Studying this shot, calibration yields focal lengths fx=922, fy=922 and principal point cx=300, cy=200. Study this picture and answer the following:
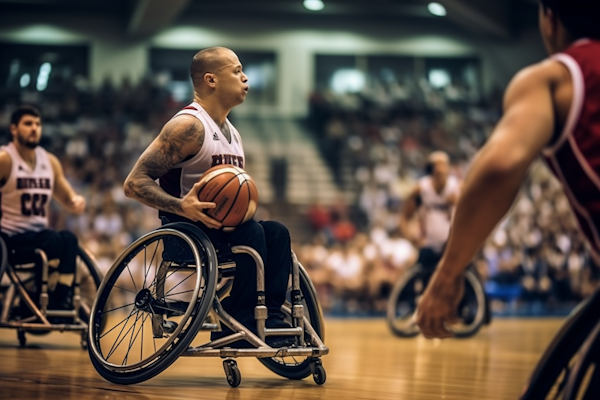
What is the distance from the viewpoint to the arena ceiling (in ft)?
58.1

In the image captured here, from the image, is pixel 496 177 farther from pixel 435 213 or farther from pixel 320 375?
pixel 435 213

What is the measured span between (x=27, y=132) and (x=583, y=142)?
4.15 metres

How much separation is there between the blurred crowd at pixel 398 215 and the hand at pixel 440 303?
20.1 ft

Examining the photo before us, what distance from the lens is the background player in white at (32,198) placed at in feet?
16.2

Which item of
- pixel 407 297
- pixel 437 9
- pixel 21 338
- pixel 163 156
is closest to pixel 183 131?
pixel 163 156

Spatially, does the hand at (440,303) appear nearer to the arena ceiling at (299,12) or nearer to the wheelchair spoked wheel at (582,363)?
the wheelchair spoked wheel at (582,363)

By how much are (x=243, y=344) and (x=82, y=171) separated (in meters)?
9.39

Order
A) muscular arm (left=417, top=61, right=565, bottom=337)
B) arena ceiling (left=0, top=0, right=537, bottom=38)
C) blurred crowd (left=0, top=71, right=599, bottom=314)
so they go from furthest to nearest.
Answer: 1. arena ceiling (left=0, top=0, right=537, bottom=38)
2. blurred crowd (left=0, top=71, right=599, bottom=314)
3. muscular arm (left=417, top=61, right=565, bottom=337)

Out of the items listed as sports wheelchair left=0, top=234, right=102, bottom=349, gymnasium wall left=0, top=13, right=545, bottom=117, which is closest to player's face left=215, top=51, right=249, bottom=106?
sports wheelchair left=0, top=234, right=102, bottom=349

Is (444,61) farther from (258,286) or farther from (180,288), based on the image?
(258,286)

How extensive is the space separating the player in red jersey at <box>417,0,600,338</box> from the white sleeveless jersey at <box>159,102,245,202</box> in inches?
76.7

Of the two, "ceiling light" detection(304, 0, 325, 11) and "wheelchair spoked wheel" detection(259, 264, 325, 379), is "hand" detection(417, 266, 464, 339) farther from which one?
"ceiling light" detection(304, 0, 325, 11)

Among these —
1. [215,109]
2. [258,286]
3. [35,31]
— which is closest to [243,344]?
[258,286]

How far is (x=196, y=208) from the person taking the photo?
325 centimetres
